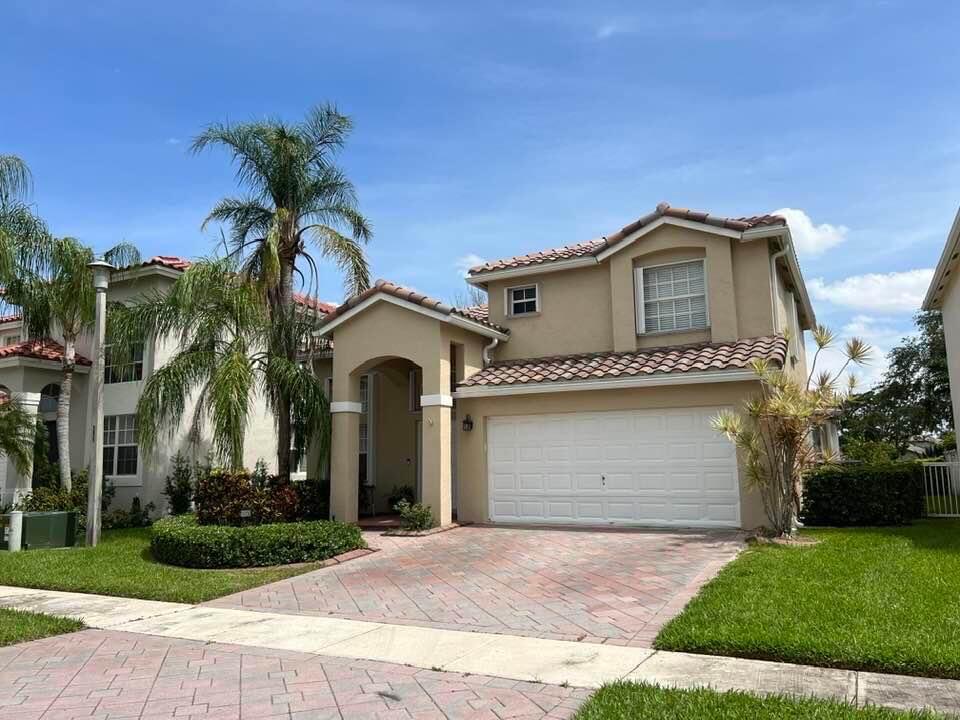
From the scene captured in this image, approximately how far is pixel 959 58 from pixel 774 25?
2.54 metres

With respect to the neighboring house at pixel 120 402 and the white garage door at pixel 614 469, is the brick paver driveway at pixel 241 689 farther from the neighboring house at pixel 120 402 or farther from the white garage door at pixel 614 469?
the neighboring house at pixel 120 402

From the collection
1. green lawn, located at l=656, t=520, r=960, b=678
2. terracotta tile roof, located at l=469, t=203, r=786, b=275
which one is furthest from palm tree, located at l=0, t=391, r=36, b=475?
green lawn, located at l=656, t=520, r=960, b=678

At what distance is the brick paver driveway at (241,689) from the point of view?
5.27m

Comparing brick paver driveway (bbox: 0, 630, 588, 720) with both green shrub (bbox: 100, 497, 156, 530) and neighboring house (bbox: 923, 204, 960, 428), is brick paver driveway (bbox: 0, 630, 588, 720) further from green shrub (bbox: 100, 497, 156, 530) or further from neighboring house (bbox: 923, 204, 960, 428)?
neighboring house (bbox: 923, 204, 960, 428)

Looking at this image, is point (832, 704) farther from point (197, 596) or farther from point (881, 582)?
point (197, 596)

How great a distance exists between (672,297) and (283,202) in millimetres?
9048

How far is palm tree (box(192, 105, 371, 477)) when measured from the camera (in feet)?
51.0

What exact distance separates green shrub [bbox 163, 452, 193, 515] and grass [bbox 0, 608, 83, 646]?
10335 millimetres

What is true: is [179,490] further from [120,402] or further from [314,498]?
[314,498]

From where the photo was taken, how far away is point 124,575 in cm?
1102

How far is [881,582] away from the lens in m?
8.38

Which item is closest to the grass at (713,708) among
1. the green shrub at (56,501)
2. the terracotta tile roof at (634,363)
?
the terracotta tile roof at (634,363)

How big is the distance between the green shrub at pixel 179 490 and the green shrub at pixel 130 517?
1.98ft

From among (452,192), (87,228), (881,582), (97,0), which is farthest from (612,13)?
(87,228)
